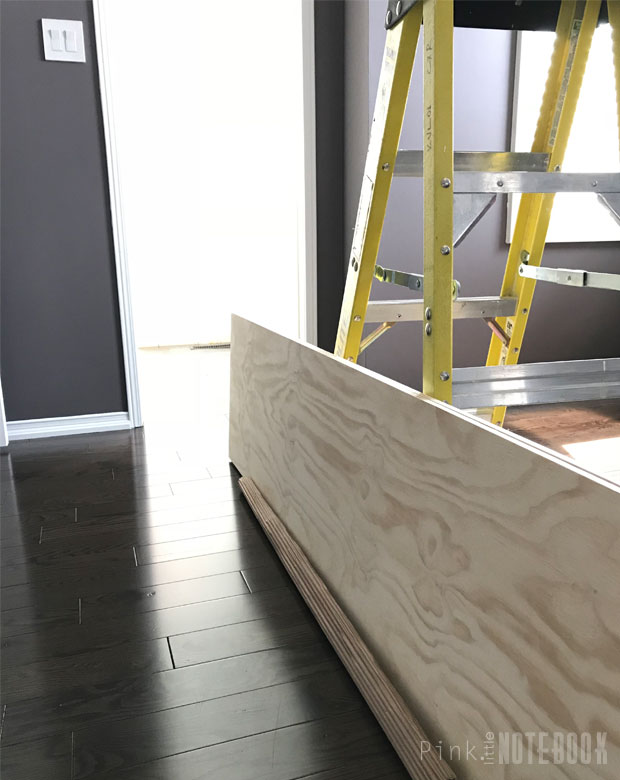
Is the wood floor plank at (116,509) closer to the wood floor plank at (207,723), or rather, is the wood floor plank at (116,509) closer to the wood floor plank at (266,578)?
the wood floor plank at (266,578)

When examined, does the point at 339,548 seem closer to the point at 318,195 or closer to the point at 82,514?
the point at 82,514

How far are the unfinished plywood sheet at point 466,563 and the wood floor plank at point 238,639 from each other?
0.36ft

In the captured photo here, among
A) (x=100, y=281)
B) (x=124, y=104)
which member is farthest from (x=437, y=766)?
(x=124, y=104)

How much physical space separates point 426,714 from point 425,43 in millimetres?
1084

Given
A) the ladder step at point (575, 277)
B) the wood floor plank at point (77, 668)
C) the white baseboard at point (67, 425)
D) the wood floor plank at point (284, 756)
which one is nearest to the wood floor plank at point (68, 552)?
the wood floor plank at point (77, 668)

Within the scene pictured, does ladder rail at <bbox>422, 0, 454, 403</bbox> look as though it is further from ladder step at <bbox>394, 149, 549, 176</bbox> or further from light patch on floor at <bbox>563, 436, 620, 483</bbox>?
light patch on floor at <bbox>563, 436, 620, 483</bbox>

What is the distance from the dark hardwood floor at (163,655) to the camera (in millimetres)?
1053

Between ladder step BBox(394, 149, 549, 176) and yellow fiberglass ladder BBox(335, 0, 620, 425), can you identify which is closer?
yellow fiberglass ladder BBox(335, 0, 620, 425)

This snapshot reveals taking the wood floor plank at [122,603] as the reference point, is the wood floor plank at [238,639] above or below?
above

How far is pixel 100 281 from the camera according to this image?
284 centimetres

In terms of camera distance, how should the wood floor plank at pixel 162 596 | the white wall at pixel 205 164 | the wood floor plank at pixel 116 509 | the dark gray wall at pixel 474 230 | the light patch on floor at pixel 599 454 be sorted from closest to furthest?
the wood floor plank at pixel 162 596 < the wood floor plank at pixel 116 509 < the light patch on floor at pixel 599 454 < the dark gray wall at pixel 474 230 < the white wall at pixel 205 164

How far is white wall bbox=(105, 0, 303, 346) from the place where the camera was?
15.2 feet

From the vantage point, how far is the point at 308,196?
300 cm

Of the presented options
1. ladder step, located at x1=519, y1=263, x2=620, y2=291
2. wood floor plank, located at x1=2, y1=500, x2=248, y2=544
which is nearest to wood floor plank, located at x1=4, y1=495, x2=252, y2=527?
wood floor plank, located at x1=2, y1=500, x2=248, y2=544
